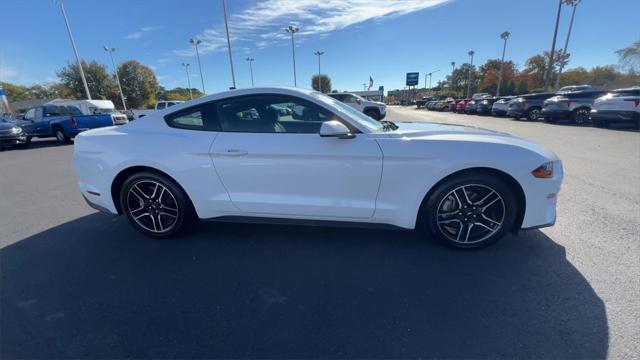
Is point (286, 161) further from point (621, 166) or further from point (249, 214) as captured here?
point (621, 166)

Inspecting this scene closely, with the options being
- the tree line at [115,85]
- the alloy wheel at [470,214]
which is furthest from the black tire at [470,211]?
the tree line at [115,85]

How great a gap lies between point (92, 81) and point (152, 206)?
62836 millimetres

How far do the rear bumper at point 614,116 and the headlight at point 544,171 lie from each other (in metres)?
12.7

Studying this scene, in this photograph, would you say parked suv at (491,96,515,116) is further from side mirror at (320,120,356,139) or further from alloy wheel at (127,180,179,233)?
alloy wheel at (127,180,179,233)

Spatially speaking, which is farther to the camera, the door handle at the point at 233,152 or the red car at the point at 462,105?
the red car at the point at 462,105

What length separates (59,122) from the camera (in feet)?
38.6

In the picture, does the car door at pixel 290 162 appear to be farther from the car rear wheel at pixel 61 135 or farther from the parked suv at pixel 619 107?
the parked suv at pixel 619 107

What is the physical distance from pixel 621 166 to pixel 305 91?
670 cm

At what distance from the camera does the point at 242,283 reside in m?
2.32

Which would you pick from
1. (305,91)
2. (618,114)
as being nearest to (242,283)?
(305,91)

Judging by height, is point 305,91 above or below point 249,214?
above

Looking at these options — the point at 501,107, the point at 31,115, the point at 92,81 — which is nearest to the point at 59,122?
the point at 31,115

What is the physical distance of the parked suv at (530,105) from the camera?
636 inches

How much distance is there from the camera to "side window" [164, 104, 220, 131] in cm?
279
